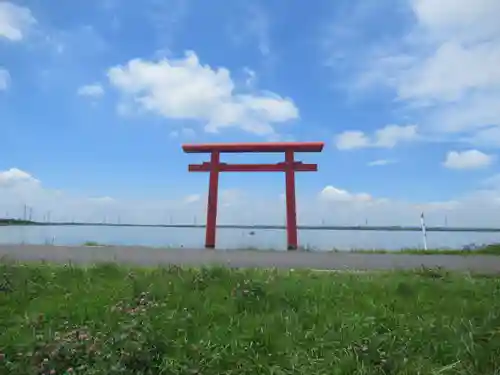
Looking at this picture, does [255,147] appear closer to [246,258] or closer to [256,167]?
[256,167]

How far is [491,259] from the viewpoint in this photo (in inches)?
346

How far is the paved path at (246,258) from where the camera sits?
7539mm

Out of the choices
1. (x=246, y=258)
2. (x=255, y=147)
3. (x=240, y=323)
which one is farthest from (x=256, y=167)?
(x=240, y=323)

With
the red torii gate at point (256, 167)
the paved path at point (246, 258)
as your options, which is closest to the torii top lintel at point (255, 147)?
the red torii gate at point (256, 167)

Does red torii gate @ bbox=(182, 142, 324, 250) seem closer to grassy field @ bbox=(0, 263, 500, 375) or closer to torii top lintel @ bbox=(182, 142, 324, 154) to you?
torii top lintel @ bbox=(182, 142, 324, 154)

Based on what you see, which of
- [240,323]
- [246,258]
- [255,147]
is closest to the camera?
[240,323]

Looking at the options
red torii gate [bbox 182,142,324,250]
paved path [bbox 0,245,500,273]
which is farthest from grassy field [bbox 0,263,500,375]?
red torii gate [bbox 182,142,324,250]

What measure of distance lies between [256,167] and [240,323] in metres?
7.97

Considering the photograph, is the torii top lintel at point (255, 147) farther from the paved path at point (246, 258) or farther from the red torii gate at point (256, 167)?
the paved path at point (246, 258)

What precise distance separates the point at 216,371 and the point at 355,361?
1.13 meters

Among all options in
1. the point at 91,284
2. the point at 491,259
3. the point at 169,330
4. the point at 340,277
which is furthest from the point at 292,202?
the point at 169,330

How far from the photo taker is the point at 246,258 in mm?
8336

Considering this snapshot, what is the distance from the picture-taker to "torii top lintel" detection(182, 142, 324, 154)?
12.2 meters

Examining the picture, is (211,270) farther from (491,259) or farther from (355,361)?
(491,259)
